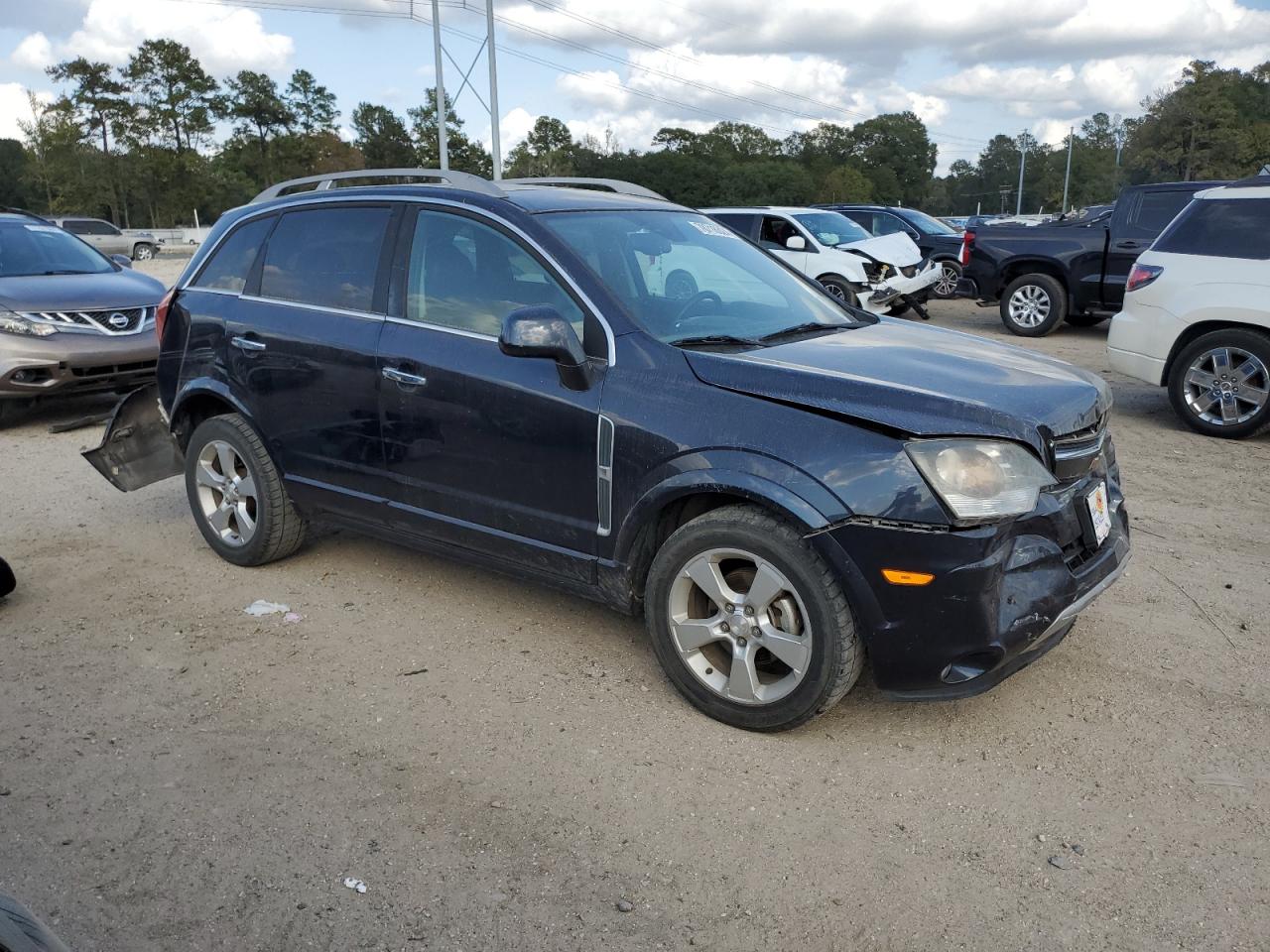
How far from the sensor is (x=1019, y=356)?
417cm

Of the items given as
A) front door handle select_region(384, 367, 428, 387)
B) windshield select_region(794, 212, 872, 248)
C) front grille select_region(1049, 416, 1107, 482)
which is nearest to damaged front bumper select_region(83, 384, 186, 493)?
front door handle select_region(384, 367, 428, 387)

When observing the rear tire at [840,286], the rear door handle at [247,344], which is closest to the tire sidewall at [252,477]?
the rear door handle at [247,344]

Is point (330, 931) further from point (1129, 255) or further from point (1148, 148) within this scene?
point (1148, 148)

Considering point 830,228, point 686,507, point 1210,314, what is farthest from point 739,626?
point 830,228

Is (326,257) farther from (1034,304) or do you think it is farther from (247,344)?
(1034,304)

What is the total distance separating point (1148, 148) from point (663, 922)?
2697 inches

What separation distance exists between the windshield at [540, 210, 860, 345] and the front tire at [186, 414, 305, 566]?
6.48ft

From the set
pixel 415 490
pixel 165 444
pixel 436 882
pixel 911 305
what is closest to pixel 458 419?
pixel 415 490

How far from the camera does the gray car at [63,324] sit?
8383 mm

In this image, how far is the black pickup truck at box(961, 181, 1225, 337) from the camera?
1262 centimetres

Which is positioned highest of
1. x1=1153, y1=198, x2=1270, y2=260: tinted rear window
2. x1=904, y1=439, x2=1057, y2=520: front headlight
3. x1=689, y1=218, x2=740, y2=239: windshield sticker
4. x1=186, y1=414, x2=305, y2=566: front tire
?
x1=1153, y1=198, x2=1270, y2=260: tinted rear window

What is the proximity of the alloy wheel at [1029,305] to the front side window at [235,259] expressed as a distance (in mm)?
10780

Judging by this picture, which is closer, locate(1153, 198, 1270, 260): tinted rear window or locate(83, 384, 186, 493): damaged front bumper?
locate(83, 384, 186, 493): damaged front bumper

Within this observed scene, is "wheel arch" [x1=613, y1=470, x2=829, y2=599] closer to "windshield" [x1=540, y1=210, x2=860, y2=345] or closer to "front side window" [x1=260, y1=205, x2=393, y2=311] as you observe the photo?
"windshield" [x1=540, y1=210, x2=860, y2=345]
